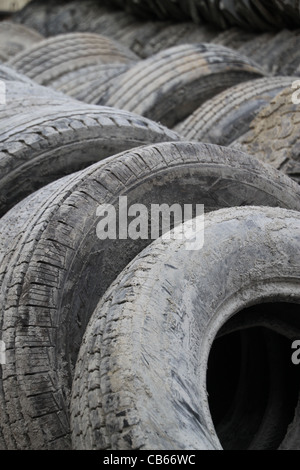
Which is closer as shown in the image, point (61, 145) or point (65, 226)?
point (65, 226)

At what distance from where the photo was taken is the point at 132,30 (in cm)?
733

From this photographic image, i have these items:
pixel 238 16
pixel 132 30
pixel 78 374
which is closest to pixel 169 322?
pixel 78 374

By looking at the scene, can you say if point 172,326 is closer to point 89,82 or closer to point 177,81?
point 177,81

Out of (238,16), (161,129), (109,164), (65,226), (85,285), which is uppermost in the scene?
(238,16)

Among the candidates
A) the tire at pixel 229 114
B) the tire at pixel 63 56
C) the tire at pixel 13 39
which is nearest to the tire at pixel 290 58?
the tire at pixel 229 114

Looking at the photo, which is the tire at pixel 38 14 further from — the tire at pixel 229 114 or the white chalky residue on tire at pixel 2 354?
the white chalky residue on tire at pixel 2 354

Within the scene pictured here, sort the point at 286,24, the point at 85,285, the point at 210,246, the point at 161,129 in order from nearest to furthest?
the point at 210,246
the point at 85,285
the point at 161,129
the point at 286,24

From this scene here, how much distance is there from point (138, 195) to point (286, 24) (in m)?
3.49

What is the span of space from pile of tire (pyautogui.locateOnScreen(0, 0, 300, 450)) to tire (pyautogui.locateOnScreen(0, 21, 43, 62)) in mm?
3024

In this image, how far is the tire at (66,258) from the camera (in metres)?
2.07

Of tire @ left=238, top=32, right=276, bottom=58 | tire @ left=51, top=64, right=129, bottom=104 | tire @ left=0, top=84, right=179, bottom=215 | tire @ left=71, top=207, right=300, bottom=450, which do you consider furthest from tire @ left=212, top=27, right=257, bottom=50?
tire @ left=71, top=207, right=300, bottom=450

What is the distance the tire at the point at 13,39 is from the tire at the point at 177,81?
1.95 meters

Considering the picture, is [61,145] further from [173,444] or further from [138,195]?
[173,444]

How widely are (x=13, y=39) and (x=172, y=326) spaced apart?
524cm
